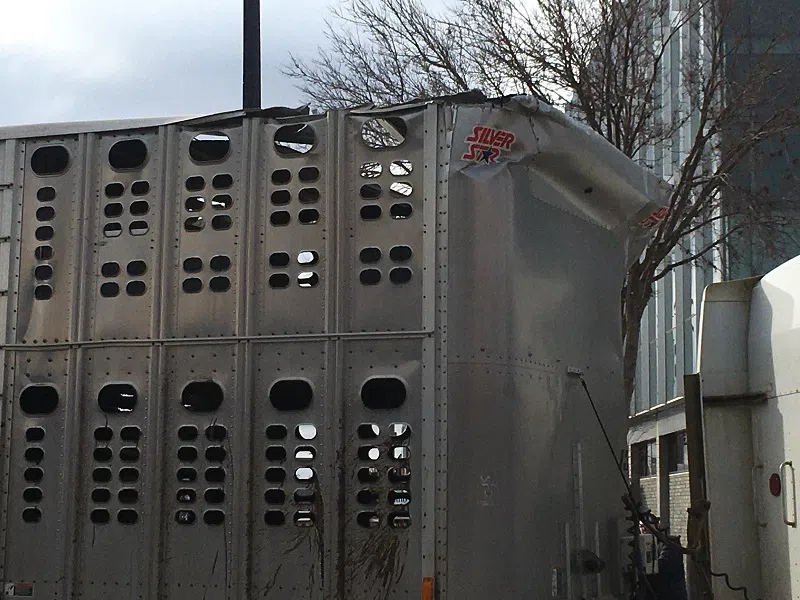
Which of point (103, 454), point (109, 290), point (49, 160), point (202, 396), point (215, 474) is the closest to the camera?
point (215, 474)

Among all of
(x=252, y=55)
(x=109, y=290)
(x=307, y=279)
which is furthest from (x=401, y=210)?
(x=252, y=55)

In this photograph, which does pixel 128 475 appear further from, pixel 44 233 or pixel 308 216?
pixel 308 216

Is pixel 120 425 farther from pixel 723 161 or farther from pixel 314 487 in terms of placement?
pixel 723 161

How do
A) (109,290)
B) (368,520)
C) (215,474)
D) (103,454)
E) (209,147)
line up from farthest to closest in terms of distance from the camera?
(209,147), (109,290), (103,454), (215,474), (368,520)

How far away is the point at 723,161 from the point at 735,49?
169 cm

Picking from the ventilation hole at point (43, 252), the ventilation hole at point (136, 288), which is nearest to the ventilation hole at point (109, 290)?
the ventilation hole at point (136, 288)

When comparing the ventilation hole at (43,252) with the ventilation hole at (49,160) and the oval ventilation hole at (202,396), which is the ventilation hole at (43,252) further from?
the oval ventilation hole at (202,396)

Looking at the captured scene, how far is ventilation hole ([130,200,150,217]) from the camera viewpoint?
6371mm

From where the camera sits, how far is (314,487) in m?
5.86

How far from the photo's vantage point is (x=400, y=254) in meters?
5.93

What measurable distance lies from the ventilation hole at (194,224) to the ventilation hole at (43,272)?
89 cm

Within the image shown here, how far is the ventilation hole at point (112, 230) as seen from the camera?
638 centimetres

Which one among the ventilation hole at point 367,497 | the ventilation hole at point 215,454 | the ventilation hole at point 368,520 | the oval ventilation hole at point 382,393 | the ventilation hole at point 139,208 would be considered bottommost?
the ventilation hole at point 368,520

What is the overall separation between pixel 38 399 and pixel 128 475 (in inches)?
29.4
